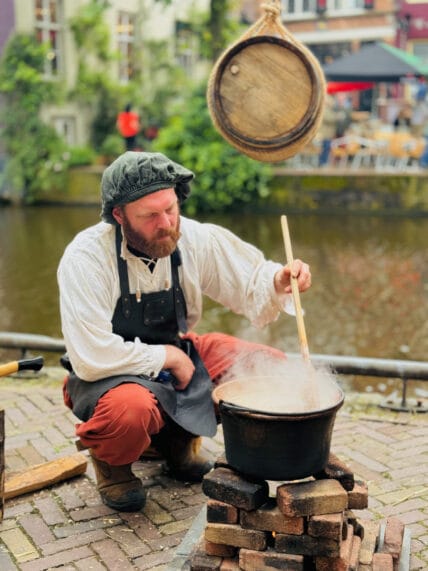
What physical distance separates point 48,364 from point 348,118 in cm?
1420

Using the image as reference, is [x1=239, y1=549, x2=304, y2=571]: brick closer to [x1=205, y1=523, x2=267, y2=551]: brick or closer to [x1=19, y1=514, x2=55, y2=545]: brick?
[x1=205, y1=523, x2=267, y2=551]: brick

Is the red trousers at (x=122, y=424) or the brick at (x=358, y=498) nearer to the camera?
the brick at (x=358, y=498)

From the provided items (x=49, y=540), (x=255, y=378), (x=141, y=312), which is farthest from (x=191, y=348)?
(x=49, y=540)

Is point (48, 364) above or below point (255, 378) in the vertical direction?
below

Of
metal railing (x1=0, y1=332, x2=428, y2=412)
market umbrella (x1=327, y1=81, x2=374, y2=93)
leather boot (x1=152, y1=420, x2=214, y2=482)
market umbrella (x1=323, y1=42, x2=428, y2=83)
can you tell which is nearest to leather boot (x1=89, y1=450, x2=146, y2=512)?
leather boot (x1=152, y1=420, x2=214, y2=482)

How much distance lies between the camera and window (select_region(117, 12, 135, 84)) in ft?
69.8

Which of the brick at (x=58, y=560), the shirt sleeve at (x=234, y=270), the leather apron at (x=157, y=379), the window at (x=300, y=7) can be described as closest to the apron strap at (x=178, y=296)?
the leather apron at (x=157, y=379)

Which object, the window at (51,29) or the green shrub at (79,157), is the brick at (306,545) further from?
the window at (51,29)

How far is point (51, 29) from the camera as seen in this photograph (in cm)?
1961

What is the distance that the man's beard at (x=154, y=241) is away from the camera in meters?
3.11

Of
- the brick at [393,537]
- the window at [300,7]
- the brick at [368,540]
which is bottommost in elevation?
the brick at [393,537]

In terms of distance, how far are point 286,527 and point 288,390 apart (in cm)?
55

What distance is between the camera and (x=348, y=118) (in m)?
18.7

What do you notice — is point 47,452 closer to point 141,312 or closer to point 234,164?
point 141,312
